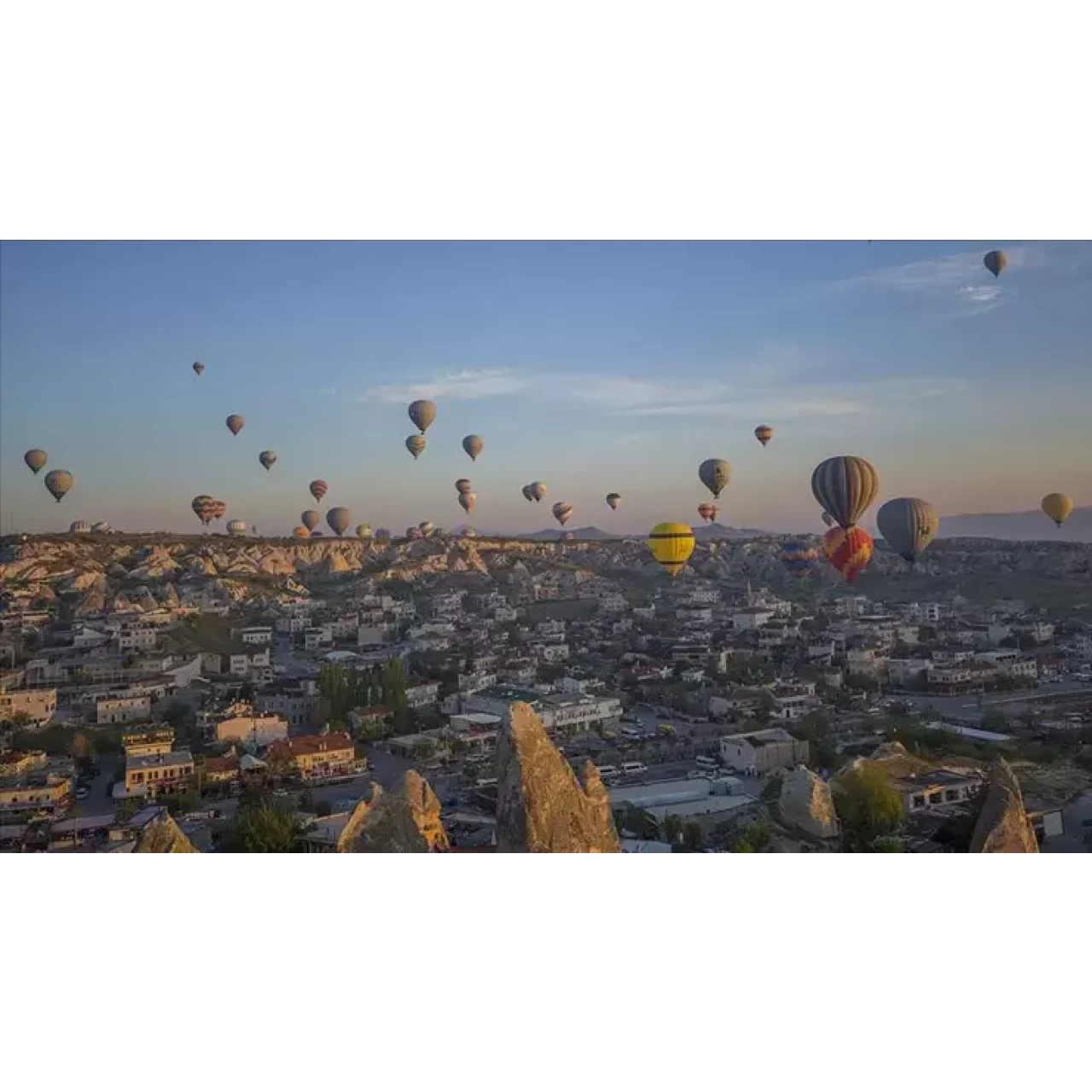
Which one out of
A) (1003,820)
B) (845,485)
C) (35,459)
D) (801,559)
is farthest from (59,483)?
(801,559)

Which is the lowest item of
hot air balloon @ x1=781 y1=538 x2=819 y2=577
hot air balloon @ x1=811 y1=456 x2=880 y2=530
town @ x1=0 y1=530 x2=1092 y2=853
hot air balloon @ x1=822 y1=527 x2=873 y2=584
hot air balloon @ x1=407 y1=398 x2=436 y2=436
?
town @ x1=0 y1=530 x2=1092 y2=853

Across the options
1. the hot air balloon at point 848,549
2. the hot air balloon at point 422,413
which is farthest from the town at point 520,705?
the hot air balloon at point 422,413

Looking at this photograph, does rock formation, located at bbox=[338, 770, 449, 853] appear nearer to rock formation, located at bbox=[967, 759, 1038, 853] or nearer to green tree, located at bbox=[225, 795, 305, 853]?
green tree, located at bbox=[225, 795, 305, 853]

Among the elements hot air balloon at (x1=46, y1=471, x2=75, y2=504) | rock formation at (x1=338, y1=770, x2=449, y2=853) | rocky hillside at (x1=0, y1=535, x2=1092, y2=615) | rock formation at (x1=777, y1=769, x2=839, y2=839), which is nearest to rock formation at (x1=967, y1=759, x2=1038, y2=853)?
rock formation at (x1=777, y1=769, x2=839, y2=839)

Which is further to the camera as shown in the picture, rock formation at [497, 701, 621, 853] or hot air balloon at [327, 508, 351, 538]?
hot air balloon at [327, 508, 351, 538]

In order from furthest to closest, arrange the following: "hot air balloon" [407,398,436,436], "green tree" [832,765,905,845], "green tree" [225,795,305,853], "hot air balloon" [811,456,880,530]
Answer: "hot air balloon" [407,398,436,436] → "hot air balloon" [811,456,880,530] → "green tree" [832,765,905,845] → "green tree" [225,795,305,853]
